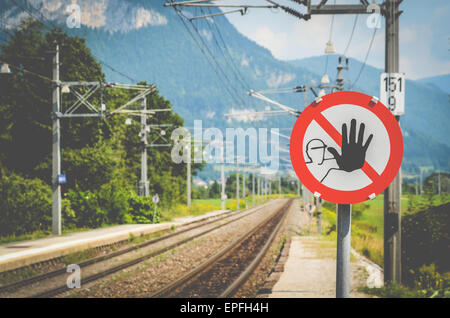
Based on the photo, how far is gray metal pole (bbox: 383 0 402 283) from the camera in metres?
7.35

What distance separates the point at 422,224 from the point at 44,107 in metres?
25.4

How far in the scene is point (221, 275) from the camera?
13273 millimetres

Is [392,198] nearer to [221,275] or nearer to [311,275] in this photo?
[311,275]

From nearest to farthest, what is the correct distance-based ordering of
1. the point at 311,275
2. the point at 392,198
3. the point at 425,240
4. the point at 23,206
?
1. the point at 392,198
2. the point at 425,240
3. the point at 311,275
4. the point at 23,206

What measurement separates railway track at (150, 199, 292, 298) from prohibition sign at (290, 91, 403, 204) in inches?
332

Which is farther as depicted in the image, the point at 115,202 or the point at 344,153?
the point at 115,202

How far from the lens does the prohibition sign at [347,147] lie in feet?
7.29

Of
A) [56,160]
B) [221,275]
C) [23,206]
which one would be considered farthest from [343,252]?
[56,160]

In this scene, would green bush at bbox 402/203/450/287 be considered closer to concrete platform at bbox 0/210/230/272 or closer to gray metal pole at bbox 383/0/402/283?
gray metal pole at bbox 383/0/402/283

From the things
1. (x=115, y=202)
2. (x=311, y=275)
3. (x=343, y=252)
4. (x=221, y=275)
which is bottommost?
(x=221, y=275)

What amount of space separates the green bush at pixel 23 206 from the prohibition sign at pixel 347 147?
21.5 meters

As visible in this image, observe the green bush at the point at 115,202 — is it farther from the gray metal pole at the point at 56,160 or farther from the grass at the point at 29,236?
the gray metal pole at the point at 56,160

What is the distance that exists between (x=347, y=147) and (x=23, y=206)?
74.6ft

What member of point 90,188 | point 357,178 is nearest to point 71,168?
point 90,188
